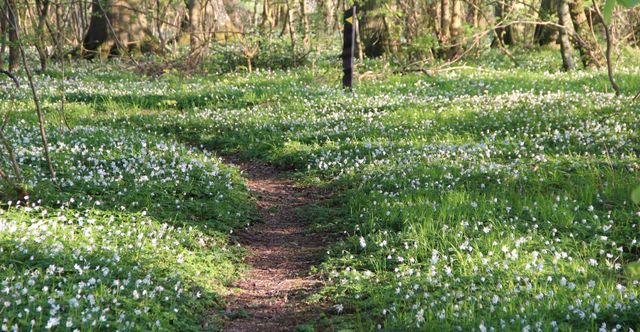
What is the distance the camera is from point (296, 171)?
11062mm

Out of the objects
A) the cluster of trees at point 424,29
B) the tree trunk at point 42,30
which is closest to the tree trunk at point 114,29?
the cluster of trees at point 424,29

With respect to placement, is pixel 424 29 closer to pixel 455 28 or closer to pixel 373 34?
pixel 455 28

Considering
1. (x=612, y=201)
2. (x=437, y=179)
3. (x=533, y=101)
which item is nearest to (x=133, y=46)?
(x=533, y=101)

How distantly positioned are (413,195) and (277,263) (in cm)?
200

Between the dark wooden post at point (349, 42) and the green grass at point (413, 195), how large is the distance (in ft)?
3.53

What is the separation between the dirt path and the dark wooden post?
7.02 metres

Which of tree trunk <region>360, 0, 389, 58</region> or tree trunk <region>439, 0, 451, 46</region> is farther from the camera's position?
tree trunk <region>360, 0, 389, 58</region>

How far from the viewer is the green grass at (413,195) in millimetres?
5234

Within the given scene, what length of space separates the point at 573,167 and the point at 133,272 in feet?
19.7

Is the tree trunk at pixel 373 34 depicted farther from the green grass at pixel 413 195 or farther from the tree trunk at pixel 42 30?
the tree trunk at pixel 42 30

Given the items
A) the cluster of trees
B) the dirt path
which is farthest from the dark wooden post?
the dirt path

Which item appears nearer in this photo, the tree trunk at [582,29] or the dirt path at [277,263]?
the dirt path at [277,263]

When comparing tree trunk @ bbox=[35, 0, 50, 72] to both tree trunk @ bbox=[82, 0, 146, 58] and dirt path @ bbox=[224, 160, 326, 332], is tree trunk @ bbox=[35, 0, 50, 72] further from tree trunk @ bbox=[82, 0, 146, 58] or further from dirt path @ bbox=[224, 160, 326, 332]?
tree trunk @ bbox=[82, 0, 146, 58]

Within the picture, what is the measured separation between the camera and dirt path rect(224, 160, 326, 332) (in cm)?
573
